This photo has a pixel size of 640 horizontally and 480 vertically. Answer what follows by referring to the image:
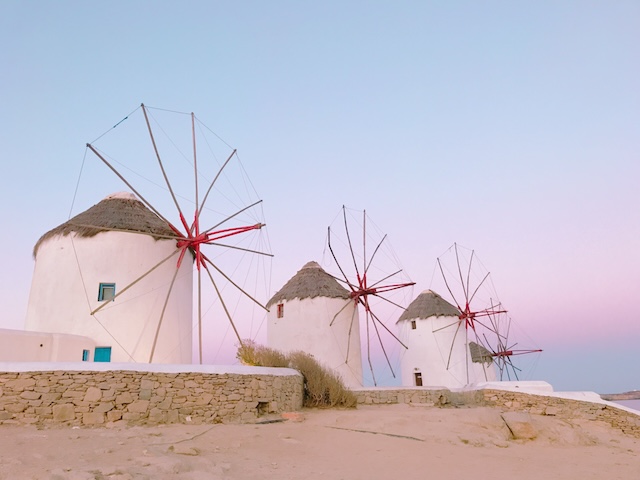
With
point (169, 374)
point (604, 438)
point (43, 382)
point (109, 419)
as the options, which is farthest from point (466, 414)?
point (43, 382)

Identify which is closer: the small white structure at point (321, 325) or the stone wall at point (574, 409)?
the stone wall at point (574, 409)

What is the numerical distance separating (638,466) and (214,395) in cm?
837

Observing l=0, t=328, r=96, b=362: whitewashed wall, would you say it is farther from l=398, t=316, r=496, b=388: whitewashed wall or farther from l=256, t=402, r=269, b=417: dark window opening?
l=398, t=316, r=496, b=388: whitewashed wall

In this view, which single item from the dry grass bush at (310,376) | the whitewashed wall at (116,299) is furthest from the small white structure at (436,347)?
the whitewashed wall at (116,299)

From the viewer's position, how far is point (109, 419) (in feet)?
30.7

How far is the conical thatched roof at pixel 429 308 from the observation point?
27.9 m

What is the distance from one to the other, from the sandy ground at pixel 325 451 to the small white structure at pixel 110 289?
516cm

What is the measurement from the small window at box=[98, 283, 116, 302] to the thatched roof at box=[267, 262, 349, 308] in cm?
1027

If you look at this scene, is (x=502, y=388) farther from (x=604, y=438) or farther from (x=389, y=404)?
(x=389, y=404)

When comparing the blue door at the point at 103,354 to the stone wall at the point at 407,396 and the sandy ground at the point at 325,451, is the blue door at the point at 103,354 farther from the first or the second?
the stone wall at the point at 407,396

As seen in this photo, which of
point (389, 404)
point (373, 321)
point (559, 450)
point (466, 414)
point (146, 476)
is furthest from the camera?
point (373, 321)

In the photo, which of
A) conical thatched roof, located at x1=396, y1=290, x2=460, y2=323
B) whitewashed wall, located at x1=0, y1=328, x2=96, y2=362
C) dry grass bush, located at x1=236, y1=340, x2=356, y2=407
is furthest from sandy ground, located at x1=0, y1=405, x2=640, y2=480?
conical thatched roof, located at x1=396, y1=290, x2=460, y2=323

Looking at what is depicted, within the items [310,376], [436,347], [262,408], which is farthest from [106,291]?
[436,347]

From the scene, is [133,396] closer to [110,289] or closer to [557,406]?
[110,289]
